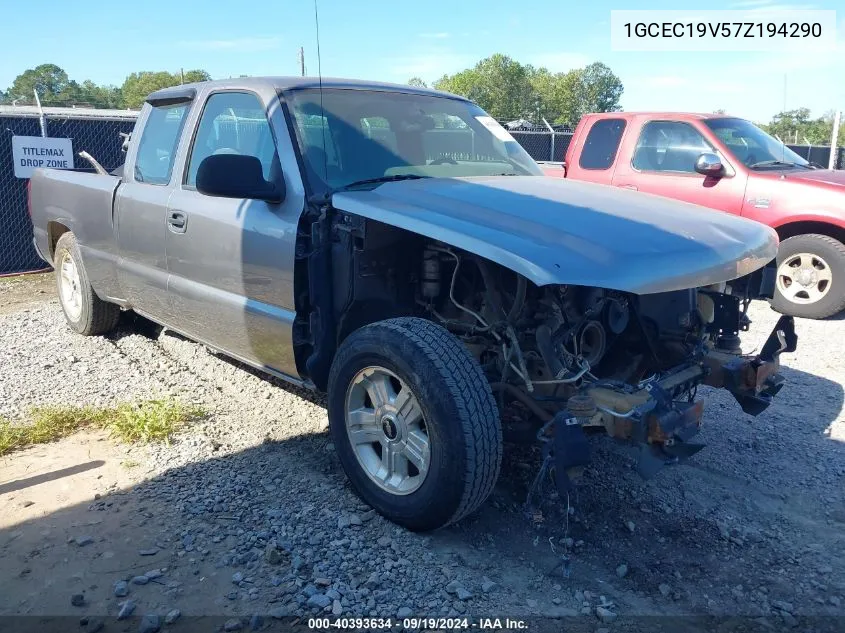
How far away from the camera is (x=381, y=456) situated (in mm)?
3365

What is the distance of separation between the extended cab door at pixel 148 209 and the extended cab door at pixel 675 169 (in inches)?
201

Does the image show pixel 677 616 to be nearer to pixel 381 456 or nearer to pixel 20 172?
pixel 381 456

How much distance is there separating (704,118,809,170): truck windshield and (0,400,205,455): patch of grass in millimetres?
6212

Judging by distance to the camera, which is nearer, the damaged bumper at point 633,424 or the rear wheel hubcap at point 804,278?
the damaged bumper at point 633,424

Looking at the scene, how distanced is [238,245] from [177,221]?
0.68 meters

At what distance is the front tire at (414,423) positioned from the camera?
2.87 meters

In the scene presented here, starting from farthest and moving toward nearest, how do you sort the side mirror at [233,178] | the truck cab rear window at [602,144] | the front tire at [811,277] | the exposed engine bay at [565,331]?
the truck cab rear window at [602,144]
the front tire at [811,277]
the side mirror at [233,178]
the exposed engine bay at [565,331]

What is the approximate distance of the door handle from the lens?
4.29 meters

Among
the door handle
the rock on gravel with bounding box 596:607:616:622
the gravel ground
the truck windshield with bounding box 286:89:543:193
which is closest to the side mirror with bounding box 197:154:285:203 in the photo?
the truck windshield with bounding box 286:89:543:193

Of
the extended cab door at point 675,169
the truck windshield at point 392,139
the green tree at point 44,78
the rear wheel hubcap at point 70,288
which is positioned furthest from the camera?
the green tree at point 44,78

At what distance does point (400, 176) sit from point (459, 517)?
5.94 ft

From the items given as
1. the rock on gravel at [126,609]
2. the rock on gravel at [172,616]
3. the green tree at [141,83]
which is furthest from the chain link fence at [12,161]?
the green tree at [141,83]

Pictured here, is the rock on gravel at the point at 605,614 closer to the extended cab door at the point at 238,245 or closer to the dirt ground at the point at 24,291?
the extended cab door at the point at 238,245

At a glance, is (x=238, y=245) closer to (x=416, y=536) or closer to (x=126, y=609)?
(x=416, y=536)
